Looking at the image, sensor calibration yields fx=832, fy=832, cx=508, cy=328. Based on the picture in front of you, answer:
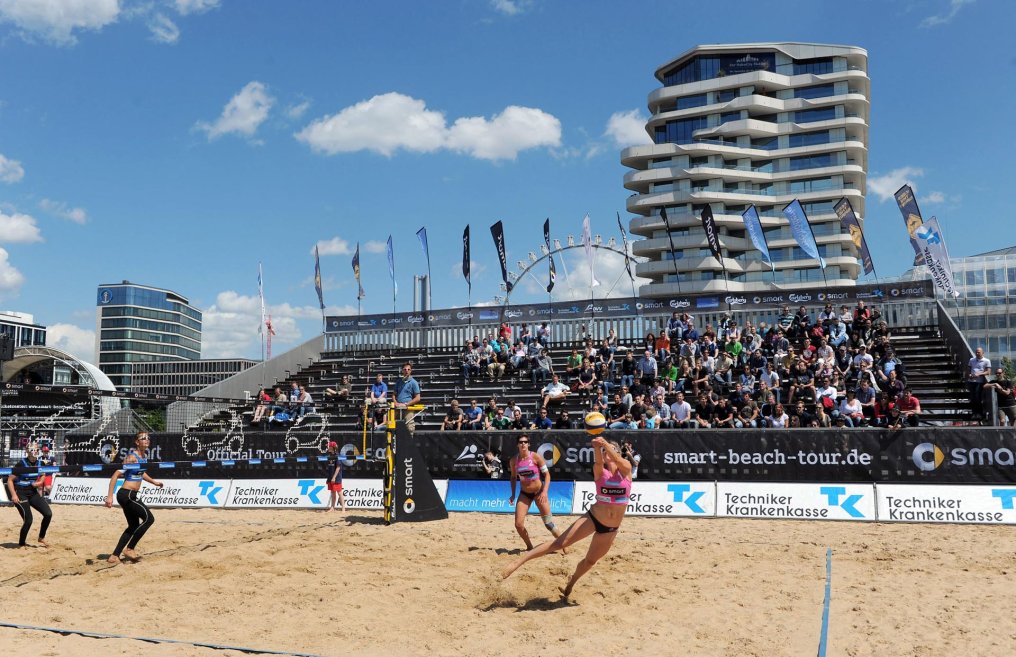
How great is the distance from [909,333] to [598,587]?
19.1m

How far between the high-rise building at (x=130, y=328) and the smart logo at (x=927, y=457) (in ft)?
547

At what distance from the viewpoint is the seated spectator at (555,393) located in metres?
22.9

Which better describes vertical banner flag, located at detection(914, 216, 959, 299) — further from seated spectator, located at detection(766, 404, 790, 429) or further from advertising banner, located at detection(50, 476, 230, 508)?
advertising banner, located at detection(50, 476, 230, 508)

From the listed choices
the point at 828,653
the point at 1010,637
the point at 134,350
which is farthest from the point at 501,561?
the point at 134,350

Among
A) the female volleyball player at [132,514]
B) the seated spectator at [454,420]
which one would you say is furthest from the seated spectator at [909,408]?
the female volleyball player at [132,514]

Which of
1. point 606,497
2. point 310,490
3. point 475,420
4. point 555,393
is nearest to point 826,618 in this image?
point 606,497

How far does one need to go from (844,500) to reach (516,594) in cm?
820

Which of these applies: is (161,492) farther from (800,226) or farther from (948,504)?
(800,226)

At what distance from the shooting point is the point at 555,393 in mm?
23078

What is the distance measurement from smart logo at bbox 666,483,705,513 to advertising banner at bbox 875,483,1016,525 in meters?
3.22

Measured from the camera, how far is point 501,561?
37.5 ft

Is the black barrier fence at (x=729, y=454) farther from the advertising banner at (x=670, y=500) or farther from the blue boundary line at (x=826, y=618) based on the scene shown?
the blue boundary line at (x=826, y=618)

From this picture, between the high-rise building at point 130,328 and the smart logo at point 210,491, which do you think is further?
the high-rise building at point 130,328

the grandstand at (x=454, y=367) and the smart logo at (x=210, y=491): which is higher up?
the grandstand at (x=454, y=367)
